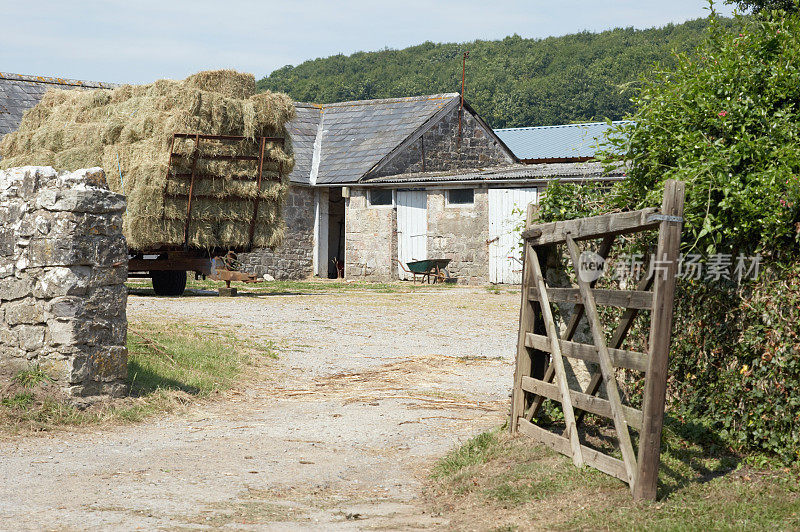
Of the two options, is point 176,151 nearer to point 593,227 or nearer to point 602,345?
point 593,227

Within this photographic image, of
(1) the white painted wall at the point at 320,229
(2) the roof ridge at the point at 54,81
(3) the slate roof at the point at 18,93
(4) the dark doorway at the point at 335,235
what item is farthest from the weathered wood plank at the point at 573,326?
(2) the roof ridge at the point at 54,81

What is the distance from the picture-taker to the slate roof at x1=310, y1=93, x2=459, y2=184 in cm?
2478

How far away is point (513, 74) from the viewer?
6644 centimetres

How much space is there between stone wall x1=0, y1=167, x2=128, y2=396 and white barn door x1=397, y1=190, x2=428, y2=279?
1598 cm

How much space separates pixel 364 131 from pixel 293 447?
20.8 metres

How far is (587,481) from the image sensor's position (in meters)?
5.14

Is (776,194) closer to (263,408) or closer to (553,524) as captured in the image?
(553,524)

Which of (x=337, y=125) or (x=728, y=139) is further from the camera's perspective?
(x=337, y=125)

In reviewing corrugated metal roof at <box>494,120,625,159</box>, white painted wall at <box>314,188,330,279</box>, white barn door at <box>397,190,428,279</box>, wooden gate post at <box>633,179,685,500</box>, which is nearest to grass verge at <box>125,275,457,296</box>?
white barn door at <box>397,190,428,279</box>

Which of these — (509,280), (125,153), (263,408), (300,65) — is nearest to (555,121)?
(300,65)

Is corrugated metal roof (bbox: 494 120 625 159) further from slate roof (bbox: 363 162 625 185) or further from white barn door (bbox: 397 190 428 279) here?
white barn door (bbox: 397 190 428 279)

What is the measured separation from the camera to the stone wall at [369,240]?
2388 centimetres

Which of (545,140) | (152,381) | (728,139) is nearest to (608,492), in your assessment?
(728,139)

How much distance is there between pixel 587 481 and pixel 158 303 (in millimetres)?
10715
